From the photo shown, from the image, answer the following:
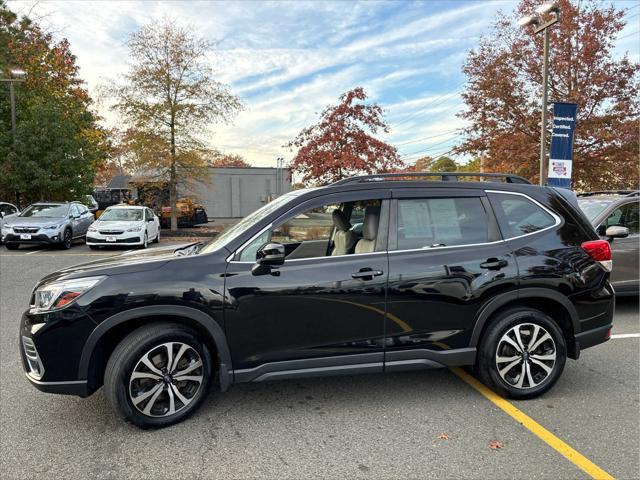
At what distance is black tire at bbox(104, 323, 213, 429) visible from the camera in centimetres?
294

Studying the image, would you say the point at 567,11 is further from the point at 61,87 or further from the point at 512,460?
the point at 61,87

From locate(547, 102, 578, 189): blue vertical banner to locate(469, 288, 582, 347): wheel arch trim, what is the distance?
8.10m

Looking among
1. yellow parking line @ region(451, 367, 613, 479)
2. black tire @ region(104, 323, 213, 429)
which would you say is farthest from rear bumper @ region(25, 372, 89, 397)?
yellow parking line @ region(451, 367, 613, 479)

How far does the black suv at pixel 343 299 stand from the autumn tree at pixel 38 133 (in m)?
17.5

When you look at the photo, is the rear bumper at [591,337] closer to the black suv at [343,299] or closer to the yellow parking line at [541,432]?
the black suv at [343,299]

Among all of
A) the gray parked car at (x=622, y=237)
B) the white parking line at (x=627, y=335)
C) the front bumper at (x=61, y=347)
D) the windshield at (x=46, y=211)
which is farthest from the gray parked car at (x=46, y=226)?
the white parking line at (x=627, y=335)

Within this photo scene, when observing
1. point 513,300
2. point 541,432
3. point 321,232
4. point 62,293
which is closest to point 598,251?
point 513,300

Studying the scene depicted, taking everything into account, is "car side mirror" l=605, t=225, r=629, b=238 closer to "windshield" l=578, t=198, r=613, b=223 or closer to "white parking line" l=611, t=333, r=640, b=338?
"windshield" l=578, t=198, r=613, b=223

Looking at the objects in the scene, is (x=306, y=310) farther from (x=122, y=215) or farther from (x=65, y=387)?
(x=122, y=215)

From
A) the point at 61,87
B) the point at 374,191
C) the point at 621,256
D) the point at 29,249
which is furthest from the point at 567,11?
the point at 61,87

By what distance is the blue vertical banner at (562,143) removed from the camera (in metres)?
10.6

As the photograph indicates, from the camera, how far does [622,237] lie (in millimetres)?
5809

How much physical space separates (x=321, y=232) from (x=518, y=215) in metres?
1.67

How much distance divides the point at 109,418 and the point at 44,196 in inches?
750
